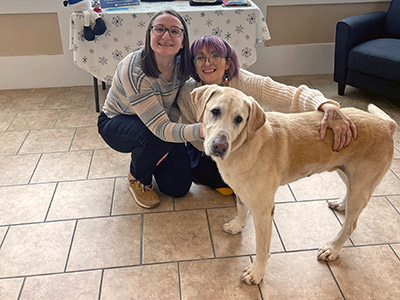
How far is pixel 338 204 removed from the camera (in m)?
2.06

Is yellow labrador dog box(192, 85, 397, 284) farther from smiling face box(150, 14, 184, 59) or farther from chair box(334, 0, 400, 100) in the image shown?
chair box(334, 0, 400, 100)

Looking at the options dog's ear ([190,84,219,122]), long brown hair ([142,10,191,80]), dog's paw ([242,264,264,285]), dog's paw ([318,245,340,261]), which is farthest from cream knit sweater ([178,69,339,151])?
dog's paw ([242,264,264,285])

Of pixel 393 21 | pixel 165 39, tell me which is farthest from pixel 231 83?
pixel 393 21

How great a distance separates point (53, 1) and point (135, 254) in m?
2.69

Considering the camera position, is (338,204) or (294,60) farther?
(294,60)

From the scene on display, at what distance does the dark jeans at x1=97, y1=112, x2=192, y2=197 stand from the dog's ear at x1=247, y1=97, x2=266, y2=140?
0.71m

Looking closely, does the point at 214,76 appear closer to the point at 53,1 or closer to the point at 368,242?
the point at 368,242

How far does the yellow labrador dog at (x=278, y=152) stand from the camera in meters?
1.42

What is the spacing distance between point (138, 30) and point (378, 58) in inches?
79.4

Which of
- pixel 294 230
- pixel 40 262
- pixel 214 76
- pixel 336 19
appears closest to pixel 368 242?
pixel 294 230

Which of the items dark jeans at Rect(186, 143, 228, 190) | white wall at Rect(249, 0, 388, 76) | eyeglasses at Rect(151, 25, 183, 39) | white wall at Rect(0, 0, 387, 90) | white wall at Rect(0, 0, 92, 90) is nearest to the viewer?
eyeglasses at Rect(151, 25, 183, 39)

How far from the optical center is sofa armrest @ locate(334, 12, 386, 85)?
10.6 ft

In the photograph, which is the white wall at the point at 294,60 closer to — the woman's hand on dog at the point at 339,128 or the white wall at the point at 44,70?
the white wall at the point at 44,70

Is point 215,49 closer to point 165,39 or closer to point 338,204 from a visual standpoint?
point 165,39
